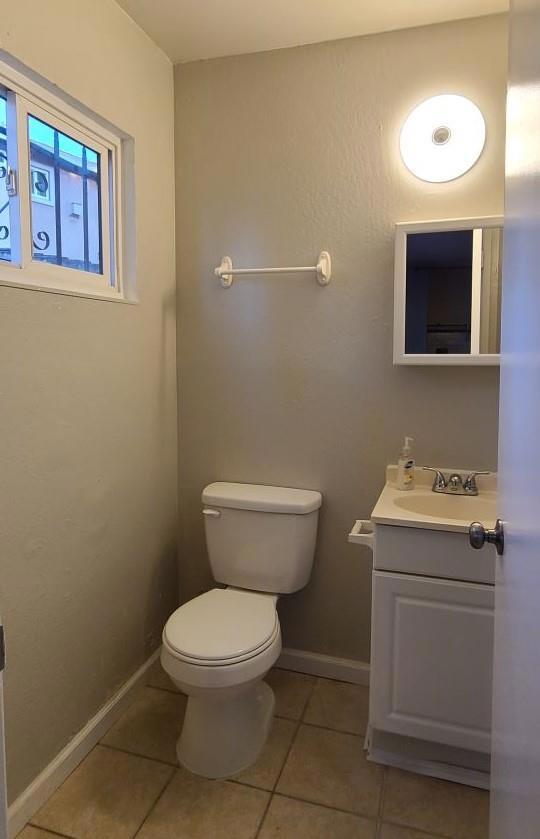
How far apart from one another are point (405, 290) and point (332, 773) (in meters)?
1.53

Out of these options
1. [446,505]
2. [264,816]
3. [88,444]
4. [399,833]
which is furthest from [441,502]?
[88,444]

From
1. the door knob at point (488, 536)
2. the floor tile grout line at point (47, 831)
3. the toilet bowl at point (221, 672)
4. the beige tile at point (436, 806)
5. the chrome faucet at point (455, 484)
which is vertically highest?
the door knob at point (488, 536)

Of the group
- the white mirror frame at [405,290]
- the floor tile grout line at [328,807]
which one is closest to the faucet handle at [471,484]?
the white mirror frame at [405,290]

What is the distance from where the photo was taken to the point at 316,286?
1.94 m

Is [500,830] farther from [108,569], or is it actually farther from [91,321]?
[91,321]

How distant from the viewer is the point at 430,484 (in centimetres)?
187

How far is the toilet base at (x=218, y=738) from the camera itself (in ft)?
5.23

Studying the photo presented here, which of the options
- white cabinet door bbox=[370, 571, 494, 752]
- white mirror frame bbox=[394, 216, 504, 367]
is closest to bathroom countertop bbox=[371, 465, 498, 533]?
white cabinet door bbox=[370, 571, 494, 752]

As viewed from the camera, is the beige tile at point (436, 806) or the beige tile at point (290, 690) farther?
the beige tile at point (290, 690)

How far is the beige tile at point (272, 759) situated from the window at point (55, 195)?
1.51 m

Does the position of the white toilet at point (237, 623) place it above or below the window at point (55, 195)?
below

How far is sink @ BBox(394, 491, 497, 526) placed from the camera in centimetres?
173

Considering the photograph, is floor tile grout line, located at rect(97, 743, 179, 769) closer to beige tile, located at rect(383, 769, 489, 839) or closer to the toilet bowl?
the toilet bowl

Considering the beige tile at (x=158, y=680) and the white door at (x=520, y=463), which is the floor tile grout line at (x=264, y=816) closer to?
the beige tile at (x=158, y=680)
